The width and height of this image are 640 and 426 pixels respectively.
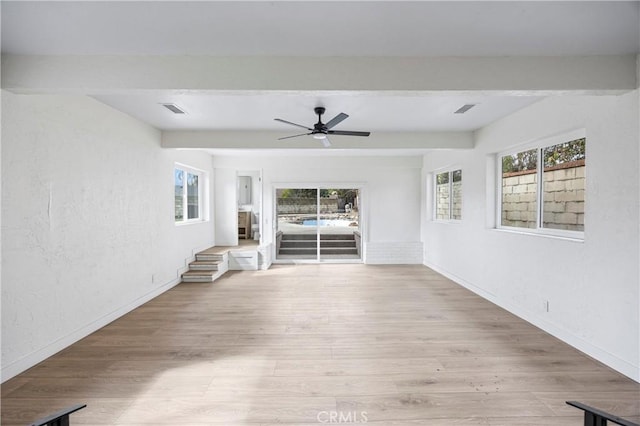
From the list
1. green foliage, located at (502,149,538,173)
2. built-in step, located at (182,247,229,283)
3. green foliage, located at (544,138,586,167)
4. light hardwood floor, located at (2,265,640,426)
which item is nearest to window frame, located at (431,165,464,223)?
green foliage, located at (502,149,538,173)

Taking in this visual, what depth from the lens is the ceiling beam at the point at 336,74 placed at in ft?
7.73

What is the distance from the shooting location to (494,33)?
2053 mm

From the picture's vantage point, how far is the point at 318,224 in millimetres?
7340

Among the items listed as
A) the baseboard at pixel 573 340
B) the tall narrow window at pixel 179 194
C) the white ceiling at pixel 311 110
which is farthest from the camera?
the tall narrow window at pixel 179 194

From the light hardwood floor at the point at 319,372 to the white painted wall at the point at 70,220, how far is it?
282 millimetres

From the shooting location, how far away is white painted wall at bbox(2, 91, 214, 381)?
248 centimetres

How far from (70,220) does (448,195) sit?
19.2 ft

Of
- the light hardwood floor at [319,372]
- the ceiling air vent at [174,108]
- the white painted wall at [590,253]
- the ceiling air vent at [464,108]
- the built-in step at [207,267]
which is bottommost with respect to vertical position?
the light hardwood floor at [319,372]

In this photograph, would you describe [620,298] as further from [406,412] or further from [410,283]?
[410,283]

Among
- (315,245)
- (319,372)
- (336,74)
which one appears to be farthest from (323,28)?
(315,245)

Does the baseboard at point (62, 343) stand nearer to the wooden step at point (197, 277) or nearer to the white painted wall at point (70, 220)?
the white painted wall at point (70, 220)

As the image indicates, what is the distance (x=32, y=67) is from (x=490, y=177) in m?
5.15

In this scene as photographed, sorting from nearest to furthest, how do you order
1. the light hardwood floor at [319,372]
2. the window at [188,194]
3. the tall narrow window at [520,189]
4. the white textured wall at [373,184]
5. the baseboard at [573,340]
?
the light hardwood floor at [319,372] → the baseboard at [573,340] → the tall narrow window at [520,189] → the window at [188,194] → the white textured wall at [373,184]

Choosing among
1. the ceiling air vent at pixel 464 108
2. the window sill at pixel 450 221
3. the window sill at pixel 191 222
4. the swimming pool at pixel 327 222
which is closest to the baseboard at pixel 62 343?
the window sill at pixel 191 222
